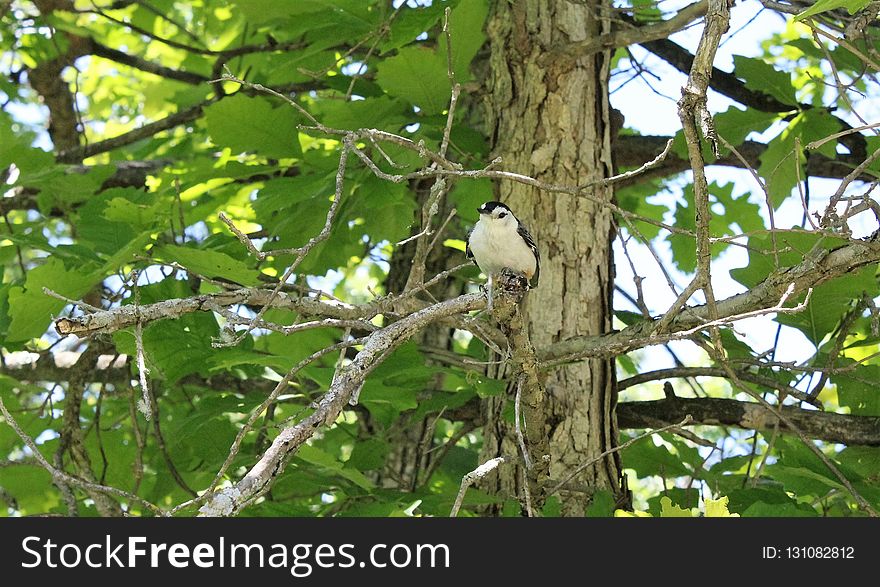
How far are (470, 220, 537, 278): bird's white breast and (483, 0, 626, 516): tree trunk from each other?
268 mm

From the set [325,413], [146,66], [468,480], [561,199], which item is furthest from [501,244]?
[146,66]

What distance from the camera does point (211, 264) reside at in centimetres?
332

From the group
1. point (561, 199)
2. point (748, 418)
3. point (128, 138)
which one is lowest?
point (748, 418)

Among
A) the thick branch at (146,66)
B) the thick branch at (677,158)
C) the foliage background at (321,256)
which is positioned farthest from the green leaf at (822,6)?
the thick branch at (146,66)

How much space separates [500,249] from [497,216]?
0.71 ft

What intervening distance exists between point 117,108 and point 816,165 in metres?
5.31

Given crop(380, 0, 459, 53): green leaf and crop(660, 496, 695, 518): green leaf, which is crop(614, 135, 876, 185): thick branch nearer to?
crop(380, 0, 459, 53): green leaf

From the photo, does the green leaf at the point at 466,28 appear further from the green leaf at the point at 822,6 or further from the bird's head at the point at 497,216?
the green leaf at the point at 822,6

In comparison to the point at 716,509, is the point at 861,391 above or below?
above

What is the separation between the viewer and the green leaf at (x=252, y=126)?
4027 mm

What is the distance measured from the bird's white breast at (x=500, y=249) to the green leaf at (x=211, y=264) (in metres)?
0.98

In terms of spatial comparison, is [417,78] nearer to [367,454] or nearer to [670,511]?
[367,454]
